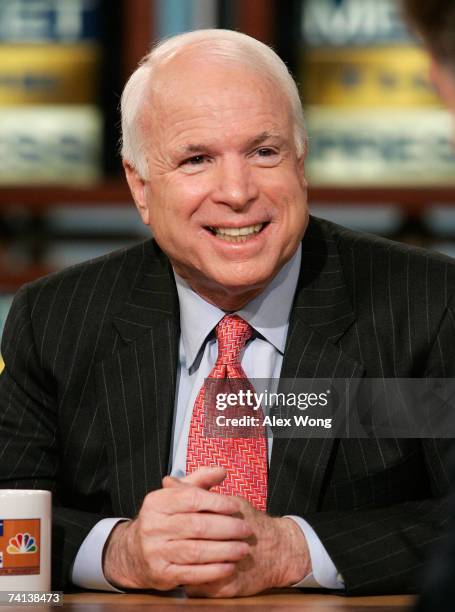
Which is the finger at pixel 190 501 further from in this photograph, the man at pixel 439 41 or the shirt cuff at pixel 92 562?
the man at pixel 439 41

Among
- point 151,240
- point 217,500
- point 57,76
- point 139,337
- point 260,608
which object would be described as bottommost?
point 260,608

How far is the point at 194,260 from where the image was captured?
191cm

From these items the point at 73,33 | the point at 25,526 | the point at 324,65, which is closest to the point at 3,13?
the point at 73,33

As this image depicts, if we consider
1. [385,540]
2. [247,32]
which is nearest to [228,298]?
[385,540]

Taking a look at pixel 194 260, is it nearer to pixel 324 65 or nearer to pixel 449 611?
pixel 449 611

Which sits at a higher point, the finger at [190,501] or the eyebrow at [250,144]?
the eyebrow at [250,144]

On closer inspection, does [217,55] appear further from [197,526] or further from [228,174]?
[197,526]

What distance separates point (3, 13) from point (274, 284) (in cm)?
226

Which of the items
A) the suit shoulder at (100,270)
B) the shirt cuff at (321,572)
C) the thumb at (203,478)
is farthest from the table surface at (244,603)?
the suit shoulder at (100,270)

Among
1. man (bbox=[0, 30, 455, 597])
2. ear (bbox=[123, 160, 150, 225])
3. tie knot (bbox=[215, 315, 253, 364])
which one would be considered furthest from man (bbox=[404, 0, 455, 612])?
ear (bbox=[123, 160, 150, 225])

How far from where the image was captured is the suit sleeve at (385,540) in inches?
64.4

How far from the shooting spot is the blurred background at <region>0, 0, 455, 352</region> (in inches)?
151

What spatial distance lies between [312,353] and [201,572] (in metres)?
0.45

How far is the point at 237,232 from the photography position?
74.3 inches
